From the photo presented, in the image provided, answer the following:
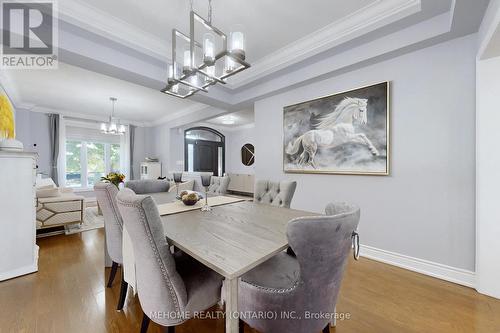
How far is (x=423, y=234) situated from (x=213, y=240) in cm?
225

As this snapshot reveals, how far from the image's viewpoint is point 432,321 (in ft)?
4.68

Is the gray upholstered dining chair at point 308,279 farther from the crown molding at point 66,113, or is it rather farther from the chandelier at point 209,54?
the crown molding at point 66,113

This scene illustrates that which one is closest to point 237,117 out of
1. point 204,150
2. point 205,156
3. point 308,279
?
point 204,150

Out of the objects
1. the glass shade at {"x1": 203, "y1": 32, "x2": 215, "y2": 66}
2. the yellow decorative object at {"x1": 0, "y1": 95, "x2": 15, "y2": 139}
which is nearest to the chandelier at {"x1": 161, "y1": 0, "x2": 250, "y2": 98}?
the glass shade at {"x1": 203, "y1": 32, "x2": 215, "y2": 66}

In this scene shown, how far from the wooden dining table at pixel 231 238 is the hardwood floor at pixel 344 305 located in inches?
29.7

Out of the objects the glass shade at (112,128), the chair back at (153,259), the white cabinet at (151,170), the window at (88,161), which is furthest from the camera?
the white cabinet at (151,170)

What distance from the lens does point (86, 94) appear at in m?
4.14

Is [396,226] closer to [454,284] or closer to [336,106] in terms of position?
[454,284]

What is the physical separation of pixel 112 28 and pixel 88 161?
5340 millimetres

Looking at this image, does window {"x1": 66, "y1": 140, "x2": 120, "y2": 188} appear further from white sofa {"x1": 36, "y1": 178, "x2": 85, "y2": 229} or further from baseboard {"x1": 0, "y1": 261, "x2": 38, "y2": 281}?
baseboard {"x1": 0, "y1": 261, "x2": 38, "y2": 281}

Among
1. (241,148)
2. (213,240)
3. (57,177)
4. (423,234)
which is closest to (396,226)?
(423,234)

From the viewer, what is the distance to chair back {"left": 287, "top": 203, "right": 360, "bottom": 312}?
0.78 metres

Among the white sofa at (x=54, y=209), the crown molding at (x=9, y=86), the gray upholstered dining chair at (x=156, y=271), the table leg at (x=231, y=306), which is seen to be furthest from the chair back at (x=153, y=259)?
the crown molding at (x=9, y=86)

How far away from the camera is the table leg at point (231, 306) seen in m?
0.78
